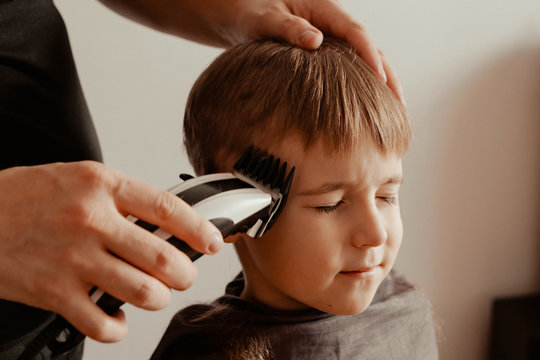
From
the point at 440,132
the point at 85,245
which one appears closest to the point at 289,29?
the point at 85,245

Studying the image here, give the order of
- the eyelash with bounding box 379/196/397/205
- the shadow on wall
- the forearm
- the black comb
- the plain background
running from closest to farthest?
the black comb, the eyelash with bounding box 379/196/397/205, the forearm, the plain background, the shadow on wall

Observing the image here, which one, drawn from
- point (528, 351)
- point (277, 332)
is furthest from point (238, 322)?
point (528, 351)

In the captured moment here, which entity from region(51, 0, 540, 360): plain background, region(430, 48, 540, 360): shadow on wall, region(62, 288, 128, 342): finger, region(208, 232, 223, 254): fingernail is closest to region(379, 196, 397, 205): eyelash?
region(208, 232, 223, 254): fingernail

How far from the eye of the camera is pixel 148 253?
19.2 inches

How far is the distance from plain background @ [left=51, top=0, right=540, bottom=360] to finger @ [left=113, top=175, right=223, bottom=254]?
79cm

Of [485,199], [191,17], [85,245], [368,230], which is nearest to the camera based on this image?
[85,245]

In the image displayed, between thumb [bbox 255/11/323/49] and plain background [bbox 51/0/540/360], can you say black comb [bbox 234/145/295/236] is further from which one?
plain background [bbox 51/0/540/360]

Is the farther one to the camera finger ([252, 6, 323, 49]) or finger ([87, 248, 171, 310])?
finger ([252, 6, 323, 49])

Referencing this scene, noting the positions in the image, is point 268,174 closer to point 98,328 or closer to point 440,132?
point 98,328

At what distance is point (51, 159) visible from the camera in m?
0.81

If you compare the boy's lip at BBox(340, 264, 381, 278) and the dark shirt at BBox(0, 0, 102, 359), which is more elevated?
the dark shirt at BBox(0, 0, 102, 359)

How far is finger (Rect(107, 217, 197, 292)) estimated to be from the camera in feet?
1.59

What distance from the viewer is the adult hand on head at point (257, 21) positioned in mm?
800

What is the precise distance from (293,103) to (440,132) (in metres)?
1.01
